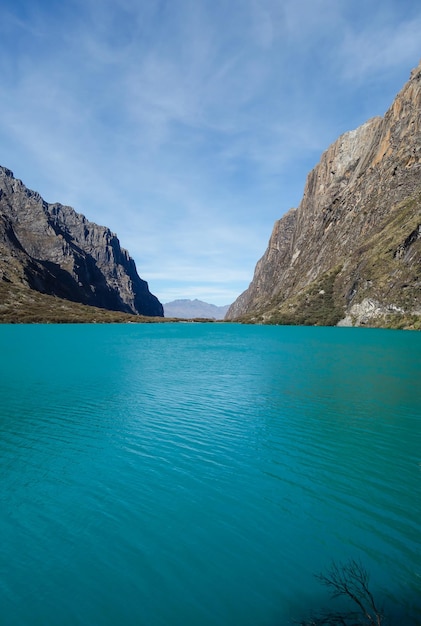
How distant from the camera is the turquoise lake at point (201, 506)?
35.0 ft

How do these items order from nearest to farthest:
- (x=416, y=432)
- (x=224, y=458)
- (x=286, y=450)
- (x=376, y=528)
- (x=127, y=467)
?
(x=376, y=528), (x=127, y=467), (x=224, y=458), (x=286, y=450), (x=416, y=432)

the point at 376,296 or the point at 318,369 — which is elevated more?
the point at 376,296

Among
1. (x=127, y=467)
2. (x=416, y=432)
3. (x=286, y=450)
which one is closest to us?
(x=127, y=467)

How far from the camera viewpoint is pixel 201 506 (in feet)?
51.8

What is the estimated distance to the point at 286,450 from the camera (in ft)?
73.5

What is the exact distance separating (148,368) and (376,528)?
44193mm

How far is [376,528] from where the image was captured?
1429 cm

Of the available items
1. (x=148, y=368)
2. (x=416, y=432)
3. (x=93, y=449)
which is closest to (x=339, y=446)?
(x=416, y=432)

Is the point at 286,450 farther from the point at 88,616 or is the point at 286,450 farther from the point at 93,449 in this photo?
the point at 88,616

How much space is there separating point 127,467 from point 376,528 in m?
11.8

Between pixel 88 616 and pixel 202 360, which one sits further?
pixel 202 360

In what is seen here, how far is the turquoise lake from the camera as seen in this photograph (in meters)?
Answer: 10.7

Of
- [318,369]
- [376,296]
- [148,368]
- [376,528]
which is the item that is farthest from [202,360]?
[376,296]

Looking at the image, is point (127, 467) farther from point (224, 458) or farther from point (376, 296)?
Answer: point (376, 296)
